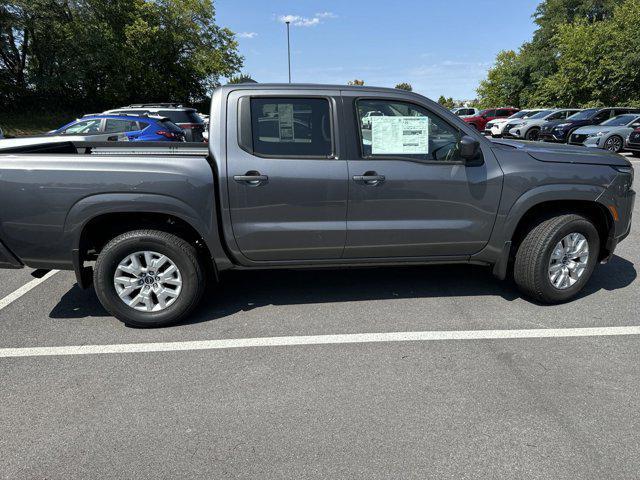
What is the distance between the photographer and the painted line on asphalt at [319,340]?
3.30 meters

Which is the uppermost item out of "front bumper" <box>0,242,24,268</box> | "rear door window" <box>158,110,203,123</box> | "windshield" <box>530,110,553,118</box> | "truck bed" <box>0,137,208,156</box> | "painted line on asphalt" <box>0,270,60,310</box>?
"windshield" <box>530,110,553,118</box>

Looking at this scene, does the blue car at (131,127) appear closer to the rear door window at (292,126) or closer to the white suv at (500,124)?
the rear door window at (292,126)

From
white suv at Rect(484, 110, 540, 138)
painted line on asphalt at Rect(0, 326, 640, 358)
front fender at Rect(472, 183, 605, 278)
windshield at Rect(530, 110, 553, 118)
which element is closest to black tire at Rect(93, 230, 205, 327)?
painted line on asphalt at Rect(0, 326, 640, 358)

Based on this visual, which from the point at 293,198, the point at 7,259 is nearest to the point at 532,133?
the point at 293,198

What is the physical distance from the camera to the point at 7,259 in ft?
11.4

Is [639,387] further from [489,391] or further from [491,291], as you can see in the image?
[491,291]

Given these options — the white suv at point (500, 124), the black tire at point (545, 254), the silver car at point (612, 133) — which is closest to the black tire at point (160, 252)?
the black tire at point (545, 254)

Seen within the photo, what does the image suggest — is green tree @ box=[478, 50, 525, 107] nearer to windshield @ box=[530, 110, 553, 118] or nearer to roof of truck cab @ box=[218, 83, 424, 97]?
windshield @ box=[530, 110, 553, 118]

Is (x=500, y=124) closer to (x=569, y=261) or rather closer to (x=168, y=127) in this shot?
(x=168, y=127)

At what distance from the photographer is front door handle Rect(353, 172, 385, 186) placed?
A: 352 cm

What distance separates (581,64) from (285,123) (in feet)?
112

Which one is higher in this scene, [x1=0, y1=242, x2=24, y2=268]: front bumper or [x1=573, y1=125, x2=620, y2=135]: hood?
[x1=573, y1=125, x2=620, y2=135]: hood

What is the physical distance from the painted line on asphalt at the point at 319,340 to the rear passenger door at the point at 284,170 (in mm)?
728

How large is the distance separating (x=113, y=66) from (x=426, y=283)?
1227 inches
